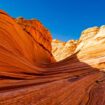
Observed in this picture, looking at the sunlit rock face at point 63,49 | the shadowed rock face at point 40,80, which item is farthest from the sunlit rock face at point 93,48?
the sunlit rock face at point 63,49

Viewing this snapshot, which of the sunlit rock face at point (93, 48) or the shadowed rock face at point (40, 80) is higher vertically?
the sunlit rock face at point (93, 48)

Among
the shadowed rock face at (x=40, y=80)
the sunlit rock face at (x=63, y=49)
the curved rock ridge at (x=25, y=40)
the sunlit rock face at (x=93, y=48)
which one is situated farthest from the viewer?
the sunlit rock face at (x=63, y=49)

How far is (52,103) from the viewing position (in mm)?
3945

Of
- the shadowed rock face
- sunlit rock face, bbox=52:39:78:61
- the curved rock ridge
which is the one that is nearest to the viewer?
the shadowed rock face

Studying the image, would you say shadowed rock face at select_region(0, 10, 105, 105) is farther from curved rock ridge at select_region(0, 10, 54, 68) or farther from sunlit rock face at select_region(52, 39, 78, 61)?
sunlit rock face at select_region(52, 39, 78, 61)

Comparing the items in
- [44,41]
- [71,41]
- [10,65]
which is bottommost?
[10,65]

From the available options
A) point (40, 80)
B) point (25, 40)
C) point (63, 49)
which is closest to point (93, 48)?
point (25, 40)

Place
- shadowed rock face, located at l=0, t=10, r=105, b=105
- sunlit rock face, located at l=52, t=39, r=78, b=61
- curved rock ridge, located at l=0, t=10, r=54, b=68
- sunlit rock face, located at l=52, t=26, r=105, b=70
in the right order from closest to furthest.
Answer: shadowed rock face, located at l=0, t=10, r=105, b=105 < curved rock ridge, located at l=0, t=10, r=54, b=68 < sunlit rock face, located at l=52, t=26, r=105, b=70 < sunlit rock face, located at l=52, t=39, r=78, b=61

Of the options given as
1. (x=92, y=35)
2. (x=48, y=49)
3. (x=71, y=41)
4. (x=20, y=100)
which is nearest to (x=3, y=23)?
(x=20, y=100)

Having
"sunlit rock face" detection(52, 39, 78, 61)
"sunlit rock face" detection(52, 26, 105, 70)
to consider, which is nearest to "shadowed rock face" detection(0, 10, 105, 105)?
"sunlit rock face" detection(52, 26, 105, 70)

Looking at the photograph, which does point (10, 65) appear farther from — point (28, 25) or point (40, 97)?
point (28, 25)

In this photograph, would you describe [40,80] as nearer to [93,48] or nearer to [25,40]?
[25,40]

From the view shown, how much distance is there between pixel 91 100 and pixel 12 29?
22.9 feet

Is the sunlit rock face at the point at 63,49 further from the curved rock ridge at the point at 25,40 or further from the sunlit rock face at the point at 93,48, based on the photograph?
the sunlit rock face at the point at 93,48
